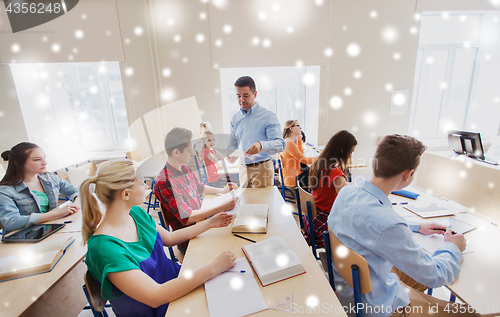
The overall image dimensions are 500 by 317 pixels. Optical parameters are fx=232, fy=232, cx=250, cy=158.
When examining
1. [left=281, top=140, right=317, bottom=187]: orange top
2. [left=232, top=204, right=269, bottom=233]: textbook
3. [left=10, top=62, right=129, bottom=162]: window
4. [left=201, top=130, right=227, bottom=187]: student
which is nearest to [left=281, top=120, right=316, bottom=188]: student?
[left=281, top=140, right=317, bottom=187]: orange top

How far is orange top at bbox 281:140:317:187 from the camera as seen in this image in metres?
2.88

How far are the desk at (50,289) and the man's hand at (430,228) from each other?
1877mm

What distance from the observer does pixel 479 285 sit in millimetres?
947

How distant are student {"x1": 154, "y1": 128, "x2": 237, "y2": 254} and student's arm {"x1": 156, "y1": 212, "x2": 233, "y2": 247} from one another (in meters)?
0.14

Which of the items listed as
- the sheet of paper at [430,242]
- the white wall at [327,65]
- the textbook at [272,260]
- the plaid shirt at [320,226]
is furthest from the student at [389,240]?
the white wall at [327,65]

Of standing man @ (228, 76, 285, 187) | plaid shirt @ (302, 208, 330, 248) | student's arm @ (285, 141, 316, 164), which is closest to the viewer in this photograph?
plaid shirt @ (302, 208, 330, 248)

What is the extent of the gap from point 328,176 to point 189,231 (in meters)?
1.03

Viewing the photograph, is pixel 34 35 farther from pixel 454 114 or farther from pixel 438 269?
pixel 454 114

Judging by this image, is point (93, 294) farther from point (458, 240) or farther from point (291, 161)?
point (291, 161)

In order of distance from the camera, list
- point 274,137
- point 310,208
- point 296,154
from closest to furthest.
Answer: point 310,208 → point 274,137 → point 296,154

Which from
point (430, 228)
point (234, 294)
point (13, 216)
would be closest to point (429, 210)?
point (430, 228)

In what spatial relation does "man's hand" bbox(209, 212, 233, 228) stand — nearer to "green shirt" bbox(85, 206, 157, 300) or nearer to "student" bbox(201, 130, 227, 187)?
"green shirt" bbox(85, 206, 157, 300)

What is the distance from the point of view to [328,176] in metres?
1.70

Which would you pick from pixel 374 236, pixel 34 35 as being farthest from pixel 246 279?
pixel 34 35
